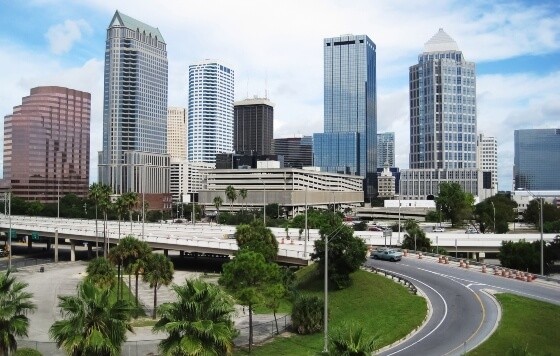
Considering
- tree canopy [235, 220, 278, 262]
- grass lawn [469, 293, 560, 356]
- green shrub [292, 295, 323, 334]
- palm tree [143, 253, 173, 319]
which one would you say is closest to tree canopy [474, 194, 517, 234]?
tree canopy [235, 220, 278, 262]

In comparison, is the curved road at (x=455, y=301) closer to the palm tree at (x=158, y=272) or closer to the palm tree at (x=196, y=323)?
the palm tree at (x=196, y=323)

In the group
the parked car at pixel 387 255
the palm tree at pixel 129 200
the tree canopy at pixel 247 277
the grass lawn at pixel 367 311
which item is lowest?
the grass lawn at pixel 367 311

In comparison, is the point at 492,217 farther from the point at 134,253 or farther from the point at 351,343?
the point at 351,343

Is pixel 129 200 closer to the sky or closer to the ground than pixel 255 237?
closer to the sky

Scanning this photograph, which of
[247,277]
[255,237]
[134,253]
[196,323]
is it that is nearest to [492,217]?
[255,237]

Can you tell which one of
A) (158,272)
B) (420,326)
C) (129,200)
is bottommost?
(420,326)

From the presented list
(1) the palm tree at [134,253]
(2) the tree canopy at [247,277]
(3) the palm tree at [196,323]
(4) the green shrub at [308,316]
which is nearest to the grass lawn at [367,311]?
(4) the green shrub at [308,316]

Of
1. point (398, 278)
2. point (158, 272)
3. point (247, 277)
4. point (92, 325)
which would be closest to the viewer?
point (92, 325)
